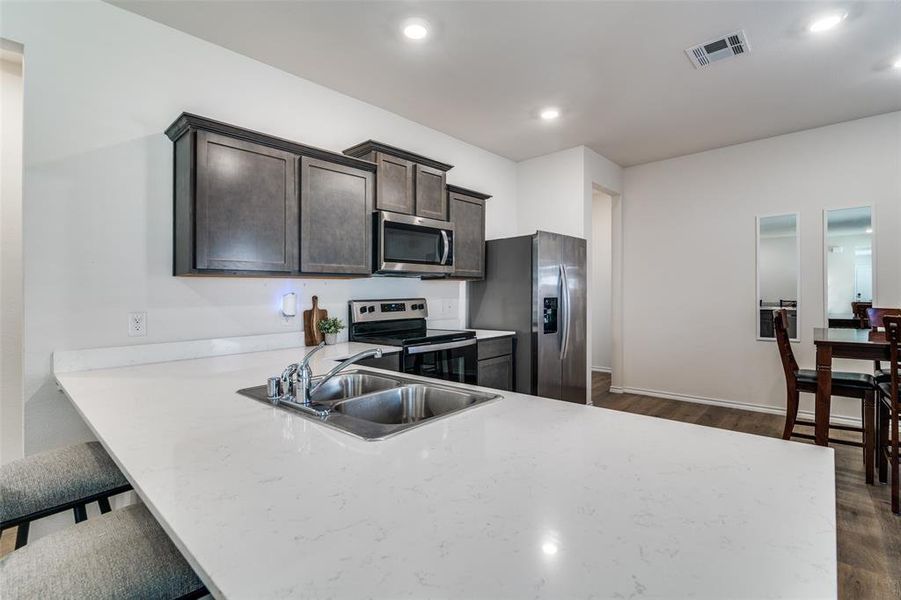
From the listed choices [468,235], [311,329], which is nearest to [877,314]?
[468,235]

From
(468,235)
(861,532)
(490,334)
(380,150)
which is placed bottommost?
(861,532)

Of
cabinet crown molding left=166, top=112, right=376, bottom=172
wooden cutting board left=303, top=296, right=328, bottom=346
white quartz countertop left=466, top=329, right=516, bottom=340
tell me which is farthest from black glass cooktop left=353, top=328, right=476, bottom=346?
cabinet crown molding left=166, top=112, right=376, bottom=172

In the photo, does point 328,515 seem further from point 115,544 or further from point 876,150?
point 876,150

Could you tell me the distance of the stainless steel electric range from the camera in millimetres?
2729

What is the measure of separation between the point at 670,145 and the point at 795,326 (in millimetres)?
2074

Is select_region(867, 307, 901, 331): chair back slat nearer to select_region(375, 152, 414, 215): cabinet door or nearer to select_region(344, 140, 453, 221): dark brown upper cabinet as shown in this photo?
select_region(344, 140, 453, 221): dark brown upper cabinet

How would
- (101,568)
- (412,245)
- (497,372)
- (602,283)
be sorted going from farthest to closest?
(602,283)
(497,372)
(412,245)
(101,568)

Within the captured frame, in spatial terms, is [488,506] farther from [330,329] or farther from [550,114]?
[550,114]

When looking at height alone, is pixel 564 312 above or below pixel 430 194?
below

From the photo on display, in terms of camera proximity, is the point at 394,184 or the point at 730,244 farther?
the point at 730,244

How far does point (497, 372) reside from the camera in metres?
3.38

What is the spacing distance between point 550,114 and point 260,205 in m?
2.40

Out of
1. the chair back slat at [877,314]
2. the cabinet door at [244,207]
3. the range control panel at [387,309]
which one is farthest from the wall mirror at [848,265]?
the cabinet door at [244,207]

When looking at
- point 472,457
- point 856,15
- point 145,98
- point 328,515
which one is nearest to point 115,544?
point 328,515
